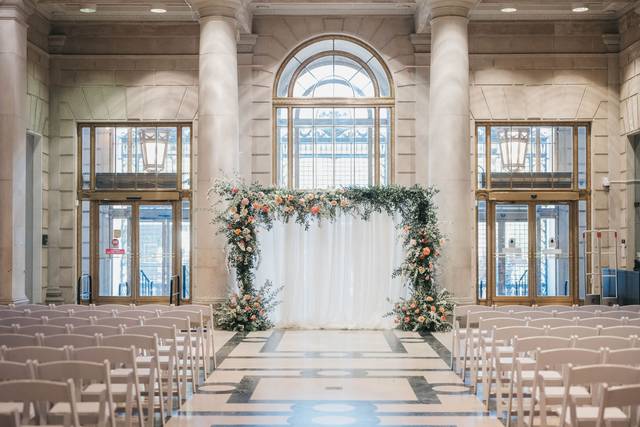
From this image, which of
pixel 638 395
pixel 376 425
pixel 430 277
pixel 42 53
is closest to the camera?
pixel 638 395

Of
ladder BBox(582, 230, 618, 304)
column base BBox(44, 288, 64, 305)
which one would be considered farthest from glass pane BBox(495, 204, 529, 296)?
column base BBox(44, 288, 64, 305)

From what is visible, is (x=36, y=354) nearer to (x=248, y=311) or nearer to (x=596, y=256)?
(x=248, y=311)

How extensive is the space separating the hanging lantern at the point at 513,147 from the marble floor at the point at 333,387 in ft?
22.0

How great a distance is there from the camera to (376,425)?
7188mm

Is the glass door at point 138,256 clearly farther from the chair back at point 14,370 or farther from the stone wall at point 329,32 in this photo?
the chair back at point 14,370

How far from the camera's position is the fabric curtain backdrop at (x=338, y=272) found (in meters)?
14.9

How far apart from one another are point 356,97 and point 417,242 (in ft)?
17.8

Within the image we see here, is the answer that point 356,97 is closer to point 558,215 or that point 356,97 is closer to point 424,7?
point 424,7

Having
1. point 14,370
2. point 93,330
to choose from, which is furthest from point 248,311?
point 14,370

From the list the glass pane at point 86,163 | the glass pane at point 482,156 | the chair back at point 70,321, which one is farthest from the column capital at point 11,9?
the glass pane at point 482,156

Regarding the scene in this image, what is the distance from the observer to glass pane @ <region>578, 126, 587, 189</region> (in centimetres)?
1884

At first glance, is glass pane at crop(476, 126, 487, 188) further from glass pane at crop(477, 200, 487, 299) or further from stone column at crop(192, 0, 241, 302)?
stone column at crop(192, 0, 241, 302)

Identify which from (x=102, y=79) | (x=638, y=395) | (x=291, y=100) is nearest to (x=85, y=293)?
(x=102, y=79)

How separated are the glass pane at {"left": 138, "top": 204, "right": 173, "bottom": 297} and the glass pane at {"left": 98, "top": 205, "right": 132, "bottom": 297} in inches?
12.5
